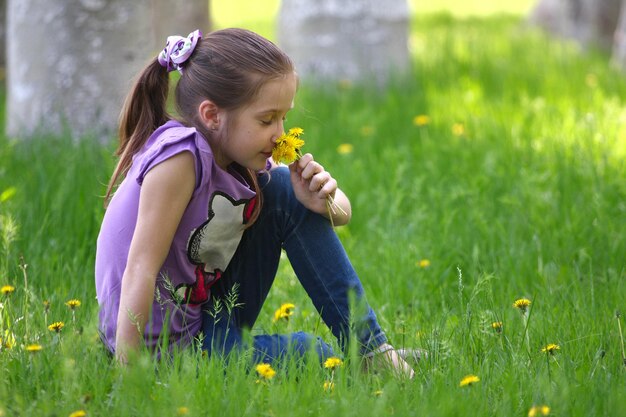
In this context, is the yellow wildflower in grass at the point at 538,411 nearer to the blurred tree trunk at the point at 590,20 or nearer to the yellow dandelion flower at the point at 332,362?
the yellow dandelion flower at the point at 332,362

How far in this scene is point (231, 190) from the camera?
2.39 m

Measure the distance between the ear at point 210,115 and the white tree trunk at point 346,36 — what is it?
3.60 m

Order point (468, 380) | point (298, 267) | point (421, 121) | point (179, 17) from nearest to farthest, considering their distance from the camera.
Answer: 1. point (468, 380)
2. point (298, 267)
3. point (421, 121)
4. point (179, 17)

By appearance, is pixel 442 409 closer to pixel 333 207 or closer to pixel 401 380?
pixel 401 380

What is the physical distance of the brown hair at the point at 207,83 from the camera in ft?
7.73

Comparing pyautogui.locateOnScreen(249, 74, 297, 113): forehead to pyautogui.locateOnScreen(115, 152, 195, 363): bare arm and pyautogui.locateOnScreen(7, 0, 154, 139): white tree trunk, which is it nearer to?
pyautogui.locateOnScreen(115, 152, 195, 363): bare arm

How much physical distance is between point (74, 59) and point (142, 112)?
2173mm

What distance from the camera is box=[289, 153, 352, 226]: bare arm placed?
241 centimetres

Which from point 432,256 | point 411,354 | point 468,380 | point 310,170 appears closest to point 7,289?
point 310,170

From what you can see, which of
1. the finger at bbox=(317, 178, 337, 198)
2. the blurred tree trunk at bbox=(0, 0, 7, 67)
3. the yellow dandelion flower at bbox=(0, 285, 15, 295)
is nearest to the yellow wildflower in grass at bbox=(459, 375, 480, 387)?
the finger at bbox=(317, 178, 337, 198)

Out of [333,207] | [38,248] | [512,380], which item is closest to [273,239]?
[333,207]

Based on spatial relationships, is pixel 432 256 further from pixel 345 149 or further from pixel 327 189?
pixel 345 149

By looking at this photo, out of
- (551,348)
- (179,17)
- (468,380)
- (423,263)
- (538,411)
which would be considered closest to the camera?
(538,411)

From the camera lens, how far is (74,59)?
14.8 ft
